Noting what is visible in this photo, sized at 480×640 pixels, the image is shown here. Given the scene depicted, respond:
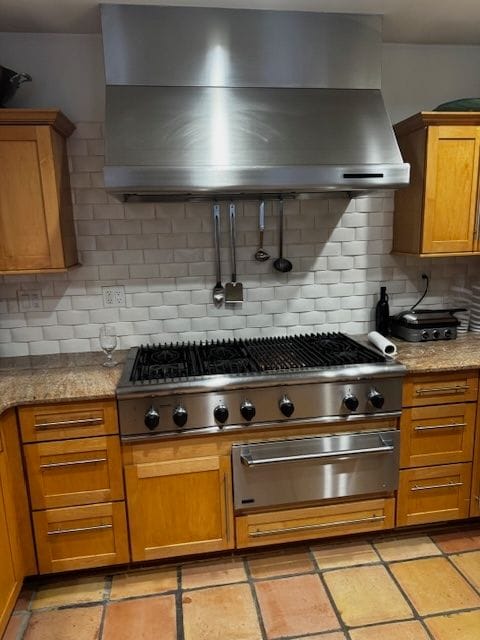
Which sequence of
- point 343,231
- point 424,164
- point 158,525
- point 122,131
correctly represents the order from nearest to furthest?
point 122,131 < point 158,525 < point 424,164 < point 343,231

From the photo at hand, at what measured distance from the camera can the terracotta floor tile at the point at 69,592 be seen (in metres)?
1.97

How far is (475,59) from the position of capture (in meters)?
2.57

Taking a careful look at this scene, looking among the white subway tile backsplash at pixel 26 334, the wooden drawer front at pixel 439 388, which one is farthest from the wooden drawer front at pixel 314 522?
the white subway tile backsplash at pixel 26 334

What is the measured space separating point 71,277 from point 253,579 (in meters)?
1.80

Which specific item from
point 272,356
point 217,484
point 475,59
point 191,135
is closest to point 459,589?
point 217,484

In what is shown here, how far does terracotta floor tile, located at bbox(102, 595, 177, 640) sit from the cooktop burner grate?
3.19 ft

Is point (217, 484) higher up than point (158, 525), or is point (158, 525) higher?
point (217, 484)

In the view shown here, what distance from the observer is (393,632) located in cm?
178

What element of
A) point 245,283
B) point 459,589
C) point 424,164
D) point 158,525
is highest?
point 424,164

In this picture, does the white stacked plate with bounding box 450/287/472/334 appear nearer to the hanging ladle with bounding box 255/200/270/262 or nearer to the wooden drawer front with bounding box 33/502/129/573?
the hanging ladle with bounding box 255/200/270/262

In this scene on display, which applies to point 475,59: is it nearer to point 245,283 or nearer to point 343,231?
point 343,231

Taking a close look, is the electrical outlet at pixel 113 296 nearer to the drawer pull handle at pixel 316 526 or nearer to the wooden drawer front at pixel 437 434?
the drawer pull handle at pixel 316 526

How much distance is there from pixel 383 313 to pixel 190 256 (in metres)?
1.20

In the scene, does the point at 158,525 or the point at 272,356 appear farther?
the point at 272,356
